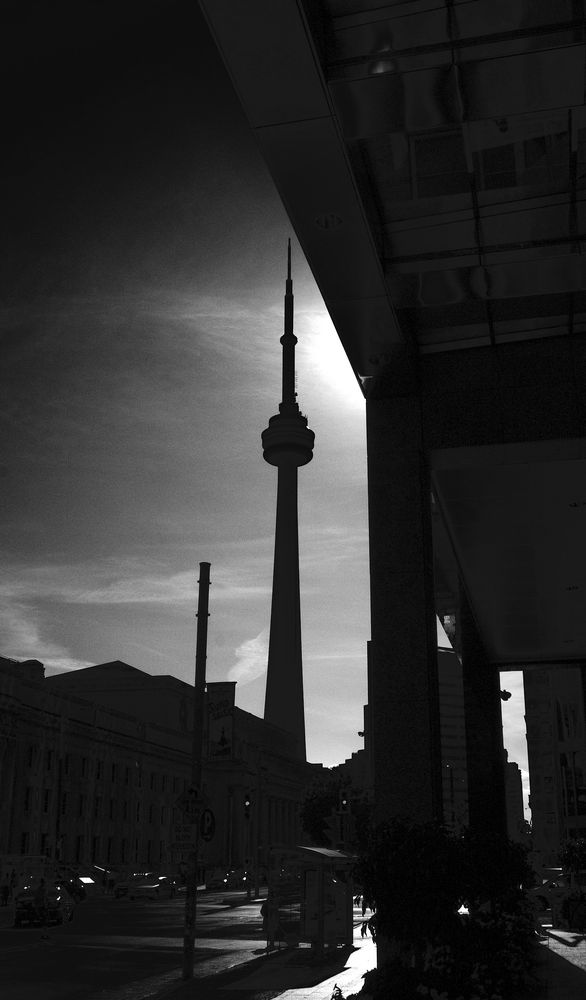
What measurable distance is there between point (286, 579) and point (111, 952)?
470 ft

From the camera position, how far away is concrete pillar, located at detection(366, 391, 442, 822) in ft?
52.8

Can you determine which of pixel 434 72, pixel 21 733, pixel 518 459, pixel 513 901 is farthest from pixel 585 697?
pixel 21 733

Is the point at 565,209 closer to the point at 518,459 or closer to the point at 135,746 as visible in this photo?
the point at 518,459

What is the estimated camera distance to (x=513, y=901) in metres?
13.4

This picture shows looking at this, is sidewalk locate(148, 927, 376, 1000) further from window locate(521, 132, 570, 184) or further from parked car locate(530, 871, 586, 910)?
window locate(521, 132, 570, 184)

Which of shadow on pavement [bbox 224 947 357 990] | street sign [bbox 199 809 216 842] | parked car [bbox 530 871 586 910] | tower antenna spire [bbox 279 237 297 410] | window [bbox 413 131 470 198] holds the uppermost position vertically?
tower antenna spire [bbox 279 237 297 410]

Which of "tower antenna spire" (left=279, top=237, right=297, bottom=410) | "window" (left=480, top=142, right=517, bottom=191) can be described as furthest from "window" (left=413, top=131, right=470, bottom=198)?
"tower antenna spire" (left=279, top=237, right=297, bottom=410)

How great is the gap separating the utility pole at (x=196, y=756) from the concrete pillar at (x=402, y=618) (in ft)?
20.9

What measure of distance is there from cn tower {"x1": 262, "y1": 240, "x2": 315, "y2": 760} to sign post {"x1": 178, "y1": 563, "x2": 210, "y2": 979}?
5675 inches

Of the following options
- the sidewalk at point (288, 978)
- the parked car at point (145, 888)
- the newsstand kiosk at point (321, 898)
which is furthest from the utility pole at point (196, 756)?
the parked car at point (145, 888)

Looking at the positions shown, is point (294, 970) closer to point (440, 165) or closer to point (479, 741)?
point (479, 741)

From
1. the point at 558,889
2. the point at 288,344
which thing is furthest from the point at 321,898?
the point at 288,344

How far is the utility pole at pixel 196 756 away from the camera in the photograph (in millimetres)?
20562

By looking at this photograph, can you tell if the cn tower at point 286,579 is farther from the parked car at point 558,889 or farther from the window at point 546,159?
the window at point 546,159
